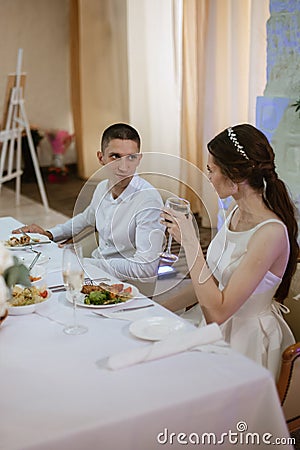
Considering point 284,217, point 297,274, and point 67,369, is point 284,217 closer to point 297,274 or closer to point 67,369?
point 297,274

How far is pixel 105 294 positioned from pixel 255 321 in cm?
44

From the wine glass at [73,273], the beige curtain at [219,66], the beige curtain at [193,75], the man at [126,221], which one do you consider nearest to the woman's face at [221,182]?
the man at [126,221]

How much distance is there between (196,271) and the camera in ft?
5.95

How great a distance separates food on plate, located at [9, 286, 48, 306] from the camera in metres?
1.77

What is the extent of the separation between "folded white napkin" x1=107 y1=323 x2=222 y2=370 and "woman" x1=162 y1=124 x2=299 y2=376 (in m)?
0.29

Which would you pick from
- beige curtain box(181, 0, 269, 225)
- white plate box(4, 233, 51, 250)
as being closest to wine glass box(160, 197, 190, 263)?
white plate box(4, 233, 51, 250)

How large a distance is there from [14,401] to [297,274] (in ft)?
3.75

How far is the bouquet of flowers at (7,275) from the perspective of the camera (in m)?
1.53

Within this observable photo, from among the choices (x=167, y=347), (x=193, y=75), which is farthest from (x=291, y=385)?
(x=193, y=75)

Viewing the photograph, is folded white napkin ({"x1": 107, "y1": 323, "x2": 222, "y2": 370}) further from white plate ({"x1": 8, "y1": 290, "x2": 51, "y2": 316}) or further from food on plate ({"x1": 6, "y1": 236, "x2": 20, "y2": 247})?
food on plate ({"x1": 6, "y1": 236, "x2": 20, "y2": 247})

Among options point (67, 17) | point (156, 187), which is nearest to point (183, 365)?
point (156, 187)

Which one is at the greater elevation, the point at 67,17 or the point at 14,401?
the point at 67,17

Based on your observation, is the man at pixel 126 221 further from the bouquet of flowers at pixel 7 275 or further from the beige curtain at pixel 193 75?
the beige curtain at pixel 193 75

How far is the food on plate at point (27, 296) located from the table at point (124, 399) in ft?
0.70
